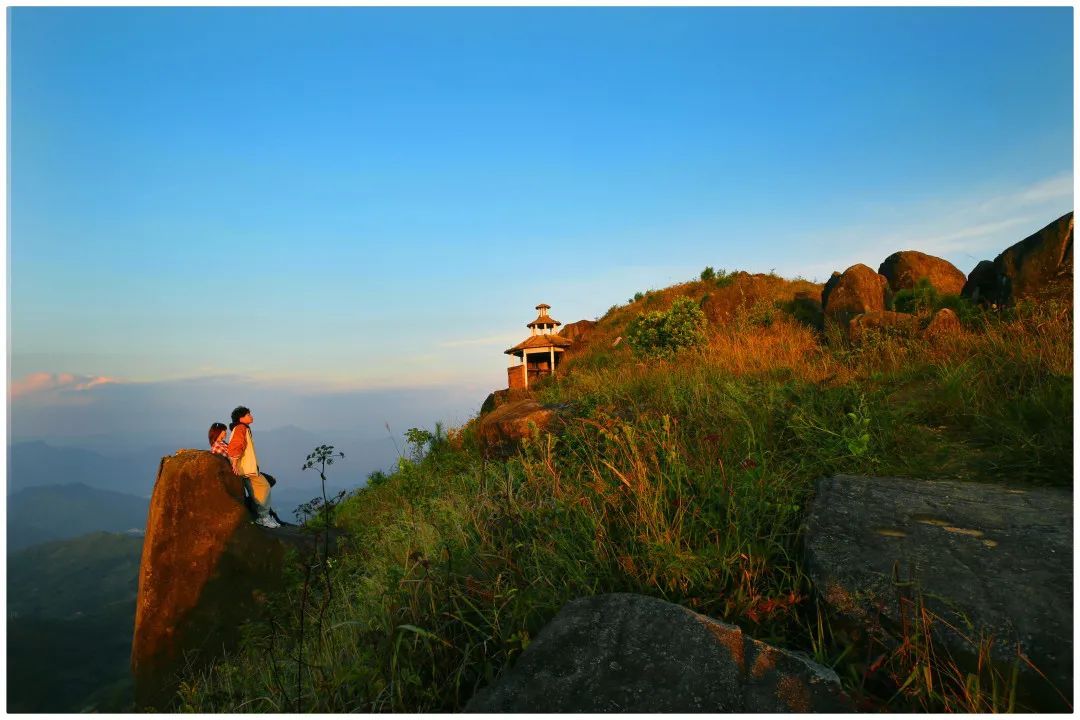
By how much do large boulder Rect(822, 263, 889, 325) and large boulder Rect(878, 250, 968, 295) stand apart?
60.9 inches

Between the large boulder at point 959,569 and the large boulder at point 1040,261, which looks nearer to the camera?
the large boulder at point 959,569

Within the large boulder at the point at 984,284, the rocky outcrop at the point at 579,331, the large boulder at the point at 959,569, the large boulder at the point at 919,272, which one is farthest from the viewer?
the rocky outcrop at the point at 579,331

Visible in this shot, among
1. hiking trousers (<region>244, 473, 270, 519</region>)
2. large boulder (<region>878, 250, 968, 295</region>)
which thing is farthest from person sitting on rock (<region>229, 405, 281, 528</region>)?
large boulder (<region>878, 250, 968, 295</region>)

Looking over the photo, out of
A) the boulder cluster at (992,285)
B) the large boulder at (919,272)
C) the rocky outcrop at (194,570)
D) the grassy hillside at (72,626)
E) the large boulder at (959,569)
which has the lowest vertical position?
the grassy hillside at (72,626)

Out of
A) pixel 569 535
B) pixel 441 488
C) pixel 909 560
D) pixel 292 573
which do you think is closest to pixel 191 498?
pixel 292 573

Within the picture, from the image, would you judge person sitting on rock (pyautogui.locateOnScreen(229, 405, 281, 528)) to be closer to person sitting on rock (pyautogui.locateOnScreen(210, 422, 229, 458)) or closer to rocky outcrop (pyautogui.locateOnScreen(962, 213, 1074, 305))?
person sitting on rock (pyautogui.locateOnScreen(210, 422, 229, 458))

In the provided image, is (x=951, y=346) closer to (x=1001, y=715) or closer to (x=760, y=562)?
(x=760, y=562)

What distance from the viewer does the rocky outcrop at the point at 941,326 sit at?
846cm

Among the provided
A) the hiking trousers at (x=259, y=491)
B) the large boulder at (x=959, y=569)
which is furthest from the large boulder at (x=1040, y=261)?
the hiking trousers at (x=259, y=491)

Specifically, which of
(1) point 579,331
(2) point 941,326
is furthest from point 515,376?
(2) point 941,326

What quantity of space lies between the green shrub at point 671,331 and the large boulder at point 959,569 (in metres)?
10.0

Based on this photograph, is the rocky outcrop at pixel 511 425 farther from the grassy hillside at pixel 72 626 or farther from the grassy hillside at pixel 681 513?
the grassy hillside at pixel 72 626

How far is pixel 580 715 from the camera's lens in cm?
207

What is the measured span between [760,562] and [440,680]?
1767 millimetres
